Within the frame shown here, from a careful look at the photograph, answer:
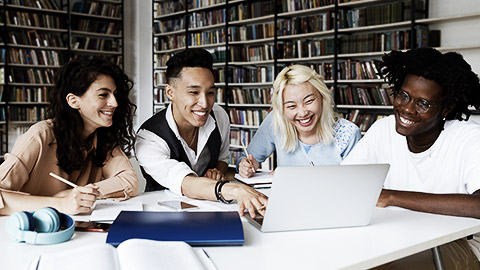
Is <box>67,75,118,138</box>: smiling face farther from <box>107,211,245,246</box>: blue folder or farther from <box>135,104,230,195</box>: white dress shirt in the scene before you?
<box>107,211,245,246</box>: blue folder

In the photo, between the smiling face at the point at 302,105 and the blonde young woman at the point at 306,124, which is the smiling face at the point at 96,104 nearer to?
the blonde young woman at the point at 306,124

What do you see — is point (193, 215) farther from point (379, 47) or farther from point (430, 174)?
point (379, 47)

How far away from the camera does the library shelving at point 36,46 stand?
6688 millimetres

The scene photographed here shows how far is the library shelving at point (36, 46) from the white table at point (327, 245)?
6116mm

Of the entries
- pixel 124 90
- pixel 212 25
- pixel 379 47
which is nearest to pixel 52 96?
pixel 124 90

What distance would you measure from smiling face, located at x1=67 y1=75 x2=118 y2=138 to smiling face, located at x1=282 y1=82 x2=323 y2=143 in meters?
0.86

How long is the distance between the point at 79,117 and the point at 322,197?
1061mm

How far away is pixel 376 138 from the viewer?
6.33ft

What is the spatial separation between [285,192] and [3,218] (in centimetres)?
84

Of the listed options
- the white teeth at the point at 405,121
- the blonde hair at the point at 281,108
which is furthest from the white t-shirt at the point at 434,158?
the blonde hair at the point at 281,108

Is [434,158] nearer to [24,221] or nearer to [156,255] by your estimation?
[156,255]

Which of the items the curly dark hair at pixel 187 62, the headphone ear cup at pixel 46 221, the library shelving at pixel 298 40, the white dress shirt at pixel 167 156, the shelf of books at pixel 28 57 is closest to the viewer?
the headphone ear cup at pixel 46 221

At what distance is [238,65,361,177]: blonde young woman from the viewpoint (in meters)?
2.27

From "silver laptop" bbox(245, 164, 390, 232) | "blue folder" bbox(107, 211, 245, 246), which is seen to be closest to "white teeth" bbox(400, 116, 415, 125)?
"silver laptop" bbox(245, 164, 390, 232)
